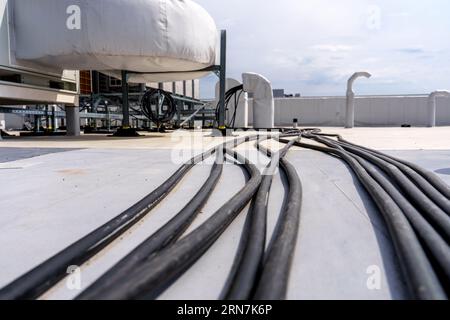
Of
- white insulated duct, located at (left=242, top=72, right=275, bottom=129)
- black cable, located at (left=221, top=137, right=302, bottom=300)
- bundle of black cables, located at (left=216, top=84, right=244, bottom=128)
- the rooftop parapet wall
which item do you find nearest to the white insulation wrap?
bundle of black cables, located at (left=216, top=84, right=244, bottom=128)

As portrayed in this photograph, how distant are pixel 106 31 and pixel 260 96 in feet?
32.9

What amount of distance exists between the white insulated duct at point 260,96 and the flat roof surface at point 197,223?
13.7 meters

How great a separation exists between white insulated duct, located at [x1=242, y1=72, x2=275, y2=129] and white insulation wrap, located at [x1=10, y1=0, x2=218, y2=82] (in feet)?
24.3

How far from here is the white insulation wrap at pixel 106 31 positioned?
8977 mm

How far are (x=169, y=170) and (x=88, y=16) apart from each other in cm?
701

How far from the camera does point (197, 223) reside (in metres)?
2.18

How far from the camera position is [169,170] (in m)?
4.05

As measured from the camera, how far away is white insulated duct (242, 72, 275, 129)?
1734cm

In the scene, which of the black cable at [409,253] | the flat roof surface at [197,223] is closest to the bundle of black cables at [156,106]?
the flat roof surface at [197,223]

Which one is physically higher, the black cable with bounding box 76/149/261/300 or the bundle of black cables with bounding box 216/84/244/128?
the bundle of black cables with bounding box 216/84/244/128

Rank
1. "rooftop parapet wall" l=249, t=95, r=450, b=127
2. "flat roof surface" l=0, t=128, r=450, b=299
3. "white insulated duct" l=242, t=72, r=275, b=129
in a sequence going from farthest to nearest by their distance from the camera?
"rooftop parapet wall" l=249, t=95, r=450, b=127
"white insulated duct" l=242, t=72, r=275, b=129
"flat roof surface" l=0, t=128, r=450, b=299

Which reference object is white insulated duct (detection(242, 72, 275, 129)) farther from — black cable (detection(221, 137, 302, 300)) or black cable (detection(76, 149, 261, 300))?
black cable (detection(76, 149, 261, 300))

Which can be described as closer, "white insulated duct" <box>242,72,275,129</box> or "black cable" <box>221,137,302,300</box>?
"black cable" <box>221,137,302,300</box>

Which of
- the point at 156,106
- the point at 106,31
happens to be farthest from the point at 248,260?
the point at 156,106
